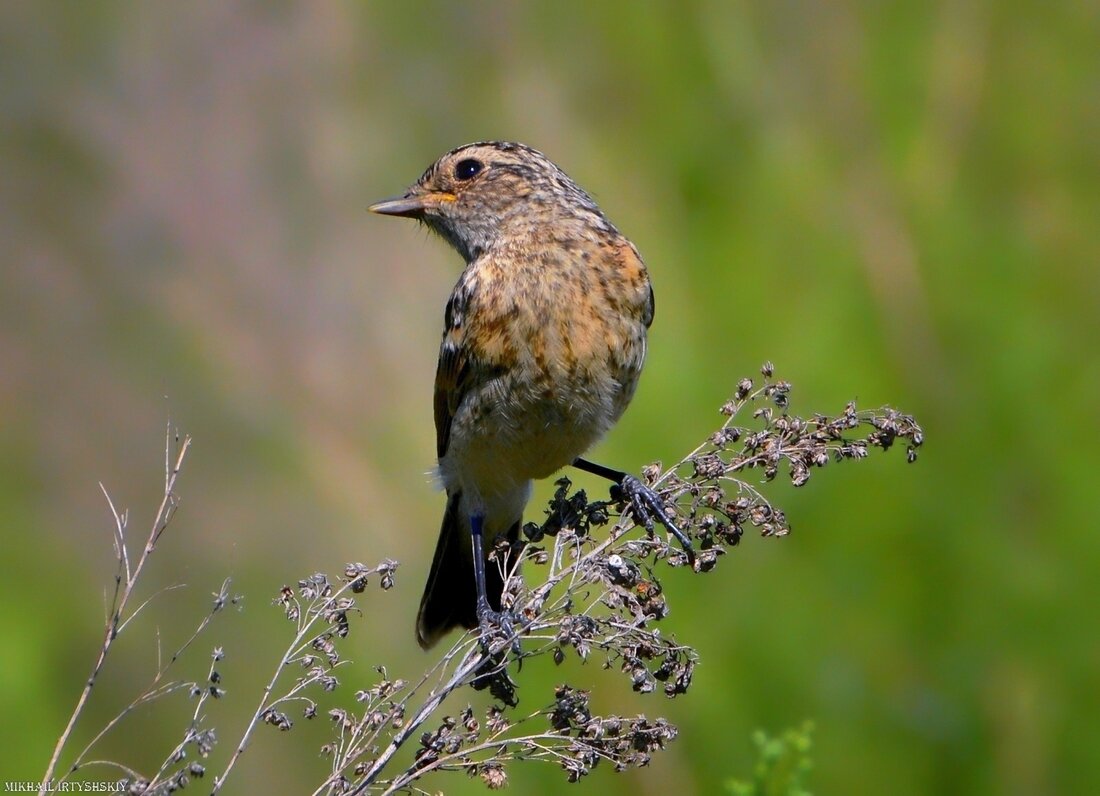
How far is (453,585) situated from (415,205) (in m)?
1.35

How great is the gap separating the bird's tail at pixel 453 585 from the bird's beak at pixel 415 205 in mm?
1000

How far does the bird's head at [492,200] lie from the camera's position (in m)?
4.43

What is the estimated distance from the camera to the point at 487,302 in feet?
13.5

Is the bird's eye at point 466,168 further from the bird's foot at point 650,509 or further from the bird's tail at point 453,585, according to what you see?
the bird's foot at point 650,509

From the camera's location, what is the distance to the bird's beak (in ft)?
15.3

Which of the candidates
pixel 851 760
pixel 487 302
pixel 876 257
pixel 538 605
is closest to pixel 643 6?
pixel 876 257

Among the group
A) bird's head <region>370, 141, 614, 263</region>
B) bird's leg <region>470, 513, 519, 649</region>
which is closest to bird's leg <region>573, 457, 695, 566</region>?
bird's leg <region>470, 513, 519, 649</region>

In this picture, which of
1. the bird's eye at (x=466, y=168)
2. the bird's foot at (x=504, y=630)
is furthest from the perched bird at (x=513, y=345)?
the bird's foot at (x=504, y=630)

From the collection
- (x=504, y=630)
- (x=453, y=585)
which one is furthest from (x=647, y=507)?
(x=453, y=585)

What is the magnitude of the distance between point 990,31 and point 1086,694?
3461mm

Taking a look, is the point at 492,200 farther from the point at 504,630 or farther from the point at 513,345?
the point at 504,630

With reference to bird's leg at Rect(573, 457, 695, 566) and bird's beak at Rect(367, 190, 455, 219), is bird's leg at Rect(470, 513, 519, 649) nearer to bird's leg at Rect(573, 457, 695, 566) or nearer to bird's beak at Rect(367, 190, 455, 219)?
bird's leg at Rect(573, 457, 695, 566)

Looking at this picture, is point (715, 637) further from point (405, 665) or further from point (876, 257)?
point (876, 257)

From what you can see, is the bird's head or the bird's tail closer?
the bird's head
